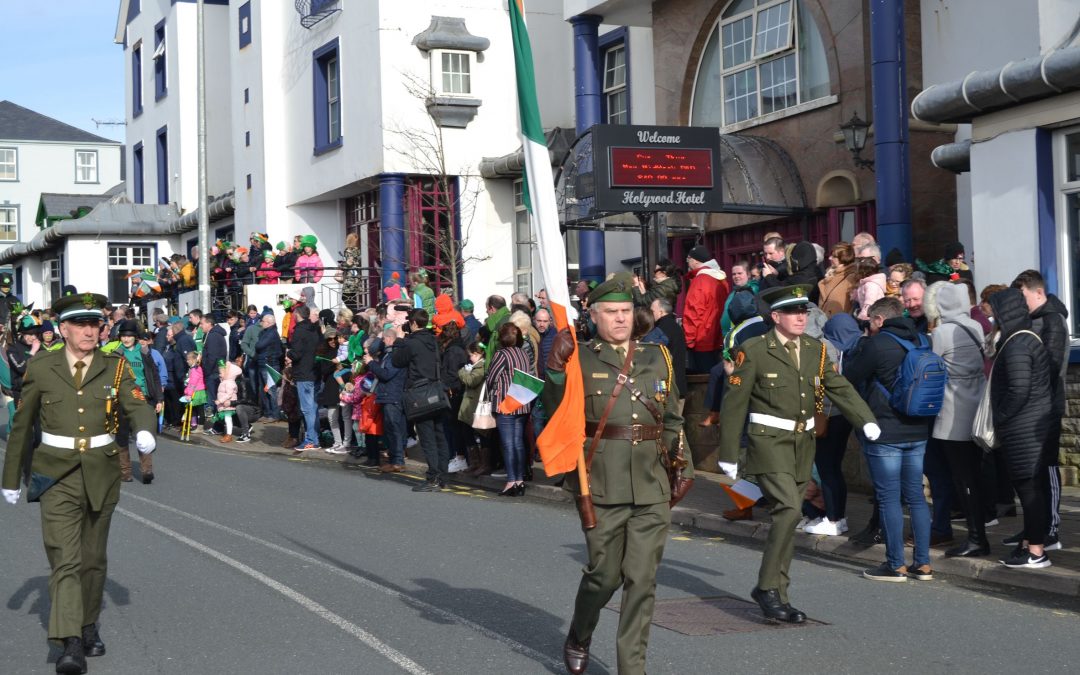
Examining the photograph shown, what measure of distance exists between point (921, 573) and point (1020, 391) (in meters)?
1.41

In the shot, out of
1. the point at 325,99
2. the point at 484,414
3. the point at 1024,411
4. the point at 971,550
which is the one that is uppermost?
the point at 325,99

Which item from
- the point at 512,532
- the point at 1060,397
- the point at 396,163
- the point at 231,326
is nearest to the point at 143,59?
the point at 396,163

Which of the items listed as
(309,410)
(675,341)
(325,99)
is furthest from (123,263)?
(675,341)

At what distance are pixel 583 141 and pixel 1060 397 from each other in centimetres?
1153

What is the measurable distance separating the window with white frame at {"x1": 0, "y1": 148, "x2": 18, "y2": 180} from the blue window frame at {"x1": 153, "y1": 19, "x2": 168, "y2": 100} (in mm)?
40398

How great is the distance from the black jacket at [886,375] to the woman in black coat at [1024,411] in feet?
1.76

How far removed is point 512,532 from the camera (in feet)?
38.2

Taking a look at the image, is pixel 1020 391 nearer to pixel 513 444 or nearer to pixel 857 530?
pixel 857 530

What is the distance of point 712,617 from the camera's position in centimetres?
818

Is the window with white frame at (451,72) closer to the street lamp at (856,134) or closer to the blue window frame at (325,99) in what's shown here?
the blue window frame at (325,99)

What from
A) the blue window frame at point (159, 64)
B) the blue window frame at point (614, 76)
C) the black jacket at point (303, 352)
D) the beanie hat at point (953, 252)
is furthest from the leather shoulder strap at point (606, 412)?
the blue window frame at point (159, 64)

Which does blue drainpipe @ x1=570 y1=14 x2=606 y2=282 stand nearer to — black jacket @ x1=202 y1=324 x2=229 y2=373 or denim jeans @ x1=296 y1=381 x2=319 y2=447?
denim jeans @ x1=296 y1=381 x2=319 y2=447

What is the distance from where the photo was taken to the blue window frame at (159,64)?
42.2 meters

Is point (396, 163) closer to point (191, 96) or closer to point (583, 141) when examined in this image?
point (583, 141)
